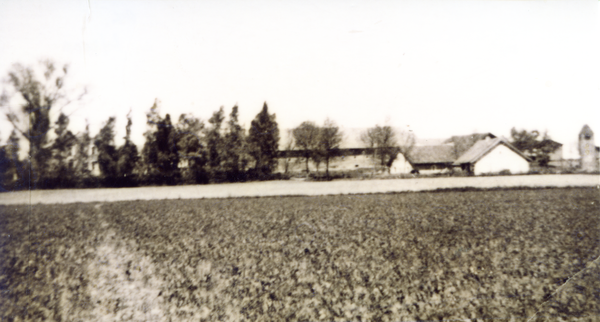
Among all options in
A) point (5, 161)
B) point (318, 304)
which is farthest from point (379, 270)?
point (5, 161)

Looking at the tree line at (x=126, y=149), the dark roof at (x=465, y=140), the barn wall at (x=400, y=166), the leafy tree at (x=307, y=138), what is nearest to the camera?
the tree line at (x=126, y=149)

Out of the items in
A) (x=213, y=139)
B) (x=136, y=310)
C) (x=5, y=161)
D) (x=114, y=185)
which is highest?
(x=213, y=139)

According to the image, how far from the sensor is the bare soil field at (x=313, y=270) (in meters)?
4.86

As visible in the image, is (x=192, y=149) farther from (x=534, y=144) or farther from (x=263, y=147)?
(x=534, y=144)

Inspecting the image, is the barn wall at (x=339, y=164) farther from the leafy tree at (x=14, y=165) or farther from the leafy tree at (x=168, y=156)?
the leafy tree at (x=14, y=165)

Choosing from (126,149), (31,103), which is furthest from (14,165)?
(126,149)

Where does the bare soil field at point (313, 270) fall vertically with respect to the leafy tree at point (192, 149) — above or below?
below

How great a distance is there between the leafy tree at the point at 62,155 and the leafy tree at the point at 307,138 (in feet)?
28.7

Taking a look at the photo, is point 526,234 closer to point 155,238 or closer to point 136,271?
point 136,271

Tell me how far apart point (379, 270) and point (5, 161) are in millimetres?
10221

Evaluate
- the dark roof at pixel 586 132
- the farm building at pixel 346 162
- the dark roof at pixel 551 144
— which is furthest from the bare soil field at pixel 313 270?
the farm building at pixel 346 162

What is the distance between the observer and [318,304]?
194 inches

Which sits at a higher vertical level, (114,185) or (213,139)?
(213,139)

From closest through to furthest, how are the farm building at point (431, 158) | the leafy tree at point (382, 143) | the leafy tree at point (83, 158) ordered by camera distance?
the leafy tree at point (83, 158) < the leafy tree at point (382, 143) < the farm building at point (431, 158)
